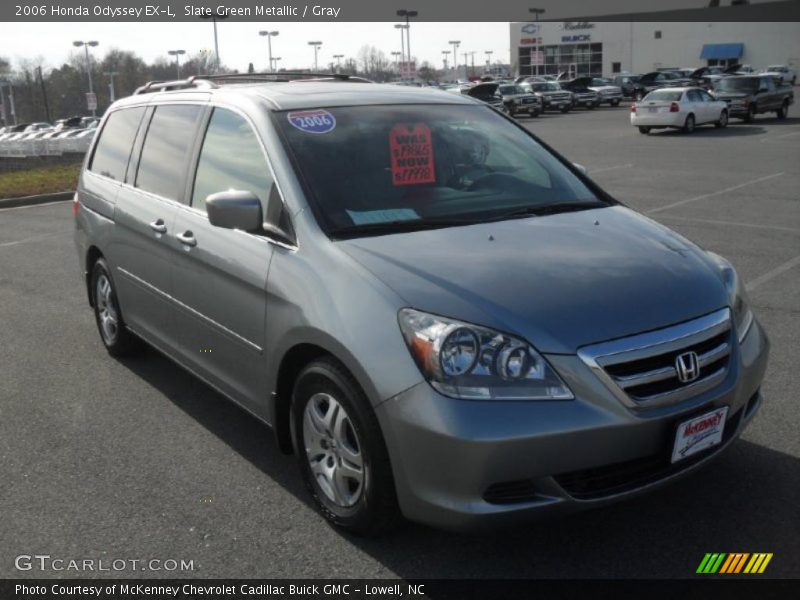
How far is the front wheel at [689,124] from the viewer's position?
27953 millimetres

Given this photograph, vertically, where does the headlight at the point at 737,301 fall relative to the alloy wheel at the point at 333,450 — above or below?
above

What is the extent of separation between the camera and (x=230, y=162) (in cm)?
429

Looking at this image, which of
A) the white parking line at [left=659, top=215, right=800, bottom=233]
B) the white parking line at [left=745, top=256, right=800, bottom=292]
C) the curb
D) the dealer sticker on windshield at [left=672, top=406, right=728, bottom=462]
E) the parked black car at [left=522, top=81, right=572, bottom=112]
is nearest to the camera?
the dealer sticker on windshield at [left=672, top=406, right=728, bottom=462]

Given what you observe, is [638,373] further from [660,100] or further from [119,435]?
[660,100]

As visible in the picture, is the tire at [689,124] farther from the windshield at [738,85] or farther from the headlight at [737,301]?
the headlight at [737,301]

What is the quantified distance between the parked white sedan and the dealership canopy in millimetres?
67205

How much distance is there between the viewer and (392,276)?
3.25 m

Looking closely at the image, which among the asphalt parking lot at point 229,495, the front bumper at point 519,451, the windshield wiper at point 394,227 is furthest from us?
the windshield wiper at point 394,227

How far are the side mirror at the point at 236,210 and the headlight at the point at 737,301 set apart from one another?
2023 mm

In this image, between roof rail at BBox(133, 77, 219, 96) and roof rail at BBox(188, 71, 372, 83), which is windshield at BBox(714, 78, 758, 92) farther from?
roof rail at BBox(133, 77, 219, 96)

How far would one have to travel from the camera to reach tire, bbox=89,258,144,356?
5777 millimetres

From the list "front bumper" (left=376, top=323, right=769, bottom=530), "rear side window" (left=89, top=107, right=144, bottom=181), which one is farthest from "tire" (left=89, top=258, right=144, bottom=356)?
"front bumper" (left=376, top=323, right=769, bottom=530)

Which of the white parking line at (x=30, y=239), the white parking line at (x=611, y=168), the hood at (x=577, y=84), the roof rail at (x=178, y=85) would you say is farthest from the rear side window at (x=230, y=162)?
the hood at (x=577, y=84)

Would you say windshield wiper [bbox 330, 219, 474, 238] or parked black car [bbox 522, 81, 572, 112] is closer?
windshield wiper [bbox 330, 219, 474, 238]
